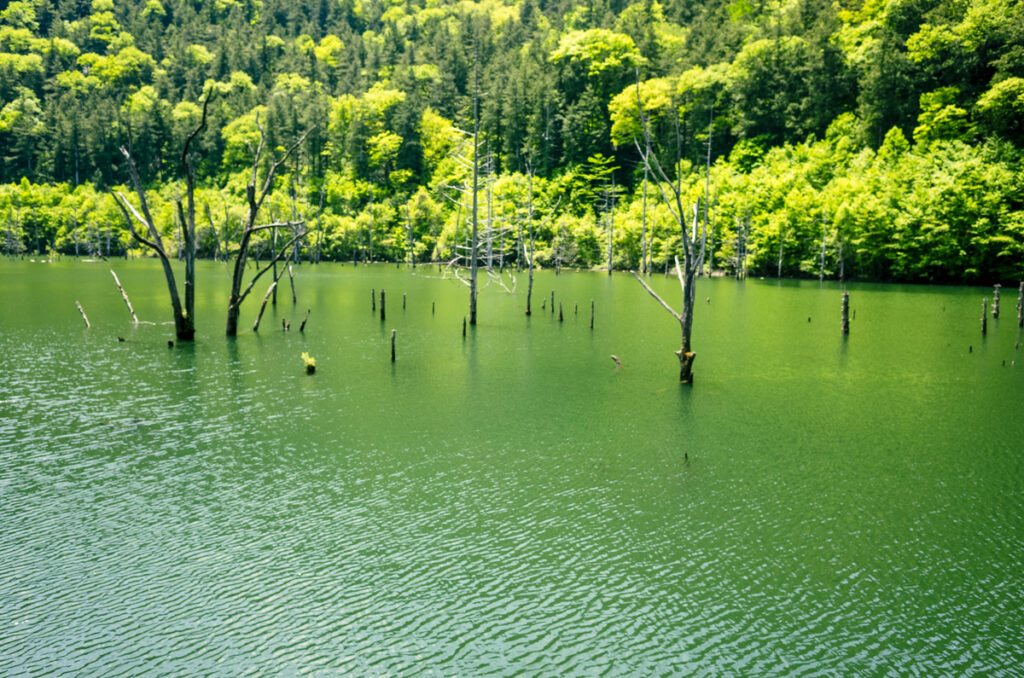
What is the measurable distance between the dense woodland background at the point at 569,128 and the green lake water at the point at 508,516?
20.2 m

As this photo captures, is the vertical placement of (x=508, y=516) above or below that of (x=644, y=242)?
below

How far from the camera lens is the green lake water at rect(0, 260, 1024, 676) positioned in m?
8.87

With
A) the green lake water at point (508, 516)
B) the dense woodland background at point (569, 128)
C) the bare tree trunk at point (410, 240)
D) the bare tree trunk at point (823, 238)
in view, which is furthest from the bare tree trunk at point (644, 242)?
the green lake water at point (508, 516)

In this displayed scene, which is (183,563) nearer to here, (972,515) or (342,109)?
(972,515)

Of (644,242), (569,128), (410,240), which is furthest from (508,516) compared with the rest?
(569,128)

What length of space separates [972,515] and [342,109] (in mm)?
130463

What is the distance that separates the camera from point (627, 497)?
13.6 m

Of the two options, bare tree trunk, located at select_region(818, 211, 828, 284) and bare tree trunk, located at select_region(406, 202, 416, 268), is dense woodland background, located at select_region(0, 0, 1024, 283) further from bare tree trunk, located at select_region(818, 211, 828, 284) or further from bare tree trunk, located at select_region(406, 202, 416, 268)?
bare tree trunk, located at select_region(406, 202, 416, 268)

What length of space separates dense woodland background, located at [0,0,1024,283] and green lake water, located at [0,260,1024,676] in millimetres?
20222

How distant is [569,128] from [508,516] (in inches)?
3983

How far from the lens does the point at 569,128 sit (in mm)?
107000

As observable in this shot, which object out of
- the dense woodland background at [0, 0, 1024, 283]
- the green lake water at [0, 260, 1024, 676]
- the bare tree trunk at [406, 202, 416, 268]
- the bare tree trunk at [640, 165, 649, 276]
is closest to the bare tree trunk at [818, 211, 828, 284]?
the dense woodland background at [0, 0, 1024, 283]

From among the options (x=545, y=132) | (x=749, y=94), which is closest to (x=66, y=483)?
(x=749, y=94)

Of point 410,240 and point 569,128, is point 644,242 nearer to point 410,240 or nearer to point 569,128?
point 569,128
